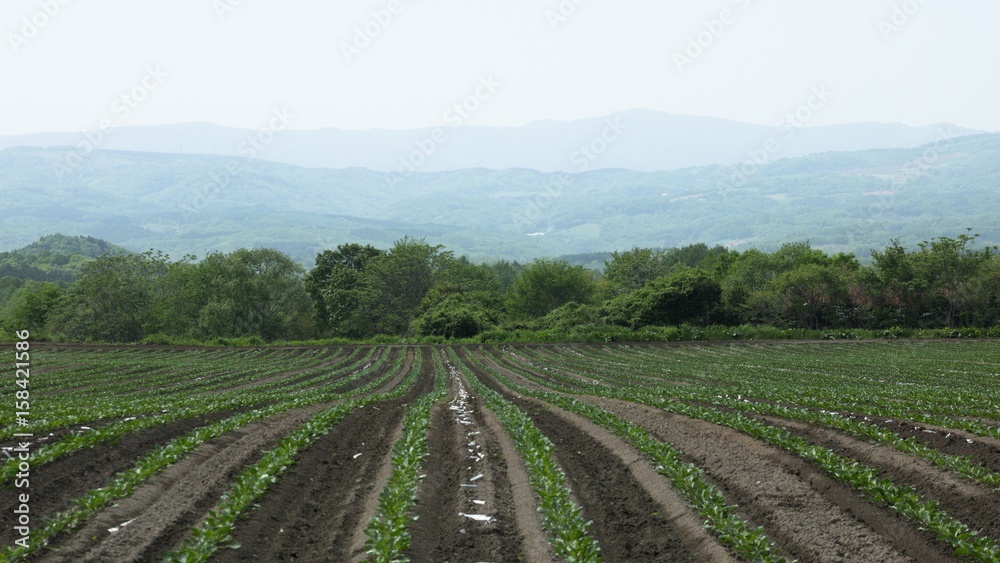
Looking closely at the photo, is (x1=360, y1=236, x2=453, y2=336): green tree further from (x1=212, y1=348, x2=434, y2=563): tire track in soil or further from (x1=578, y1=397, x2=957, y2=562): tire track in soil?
(x1=578, y1=397, x2=957, y2=562): tire track in soil

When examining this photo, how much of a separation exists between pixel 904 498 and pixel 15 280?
17524cm

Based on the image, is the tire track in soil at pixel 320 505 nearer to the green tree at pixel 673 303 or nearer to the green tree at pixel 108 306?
the green tree at pixel 673 303

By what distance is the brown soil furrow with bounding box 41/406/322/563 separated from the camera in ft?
28.6

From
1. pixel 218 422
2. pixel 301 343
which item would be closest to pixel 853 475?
pixel 218 422

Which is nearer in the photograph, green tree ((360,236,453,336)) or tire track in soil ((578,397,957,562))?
tire track in soil ((578,397,957,562))

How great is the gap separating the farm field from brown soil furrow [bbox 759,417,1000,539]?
0.04m

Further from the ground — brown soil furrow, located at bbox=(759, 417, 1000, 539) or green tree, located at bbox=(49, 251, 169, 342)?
green tree, located at bbox=(49, 251, 169, 342)

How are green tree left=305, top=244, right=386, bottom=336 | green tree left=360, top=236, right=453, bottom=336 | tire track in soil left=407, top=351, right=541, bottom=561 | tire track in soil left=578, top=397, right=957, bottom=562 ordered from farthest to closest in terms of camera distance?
green tree left=360, top=236, right=453, bottom=336, green tree left=305, top=244, right=386, bottom=336, tire track in soil left=407, top=351, right=541, bottom=561, tire track in soil left=578, top=397, right=957, bottom=562

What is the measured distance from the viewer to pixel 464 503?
11398 mm

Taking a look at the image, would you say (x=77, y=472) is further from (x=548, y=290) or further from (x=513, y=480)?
(x=548, y=290)

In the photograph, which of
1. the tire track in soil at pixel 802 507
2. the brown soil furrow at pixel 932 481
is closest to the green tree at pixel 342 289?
the tire track in soil at pixel 802 507

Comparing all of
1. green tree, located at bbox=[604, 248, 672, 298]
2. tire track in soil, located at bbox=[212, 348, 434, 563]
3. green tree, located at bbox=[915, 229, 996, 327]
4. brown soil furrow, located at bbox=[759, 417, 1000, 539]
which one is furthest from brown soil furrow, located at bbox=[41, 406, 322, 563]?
green tree, located at bbox=[604, 248, 672, 298]

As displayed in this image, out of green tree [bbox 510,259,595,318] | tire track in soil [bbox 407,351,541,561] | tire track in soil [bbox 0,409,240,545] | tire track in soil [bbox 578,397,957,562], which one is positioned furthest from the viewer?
green tree [bbox 510,259,595,318]

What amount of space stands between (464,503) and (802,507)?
5.27 meters
